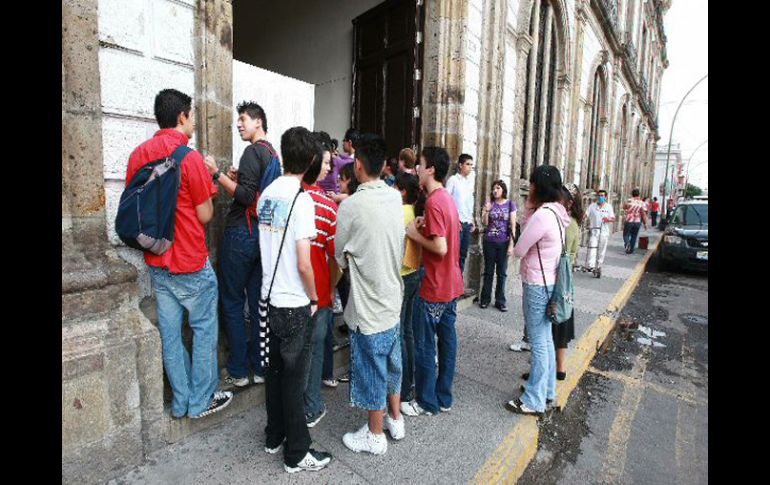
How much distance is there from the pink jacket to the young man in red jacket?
2.28 meters

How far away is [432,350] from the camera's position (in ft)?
10.6

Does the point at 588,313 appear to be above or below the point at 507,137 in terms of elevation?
below

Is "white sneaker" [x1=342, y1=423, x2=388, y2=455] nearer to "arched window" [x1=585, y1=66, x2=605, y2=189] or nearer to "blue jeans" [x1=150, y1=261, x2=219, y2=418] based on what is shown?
"blue jeans" [x1=150, y1=261, x2=219, y2=418]

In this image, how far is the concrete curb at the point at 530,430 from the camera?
2.75m

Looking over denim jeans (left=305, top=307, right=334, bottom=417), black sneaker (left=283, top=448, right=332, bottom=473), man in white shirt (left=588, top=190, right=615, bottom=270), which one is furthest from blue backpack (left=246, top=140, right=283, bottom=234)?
man in white shirt (left=588, top=190, right=615, bottom=270)

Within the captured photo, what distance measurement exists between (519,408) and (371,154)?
2.33 meters

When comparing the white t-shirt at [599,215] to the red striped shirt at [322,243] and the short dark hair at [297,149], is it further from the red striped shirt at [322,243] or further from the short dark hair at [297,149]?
the short dark hair at [297,149]

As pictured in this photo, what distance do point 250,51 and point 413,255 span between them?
821cm

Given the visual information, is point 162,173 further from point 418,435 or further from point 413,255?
point 418,435

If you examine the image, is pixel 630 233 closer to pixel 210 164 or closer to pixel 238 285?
pixel 238 285

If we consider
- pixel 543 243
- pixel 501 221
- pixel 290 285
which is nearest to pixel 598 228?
pixel 501 221
